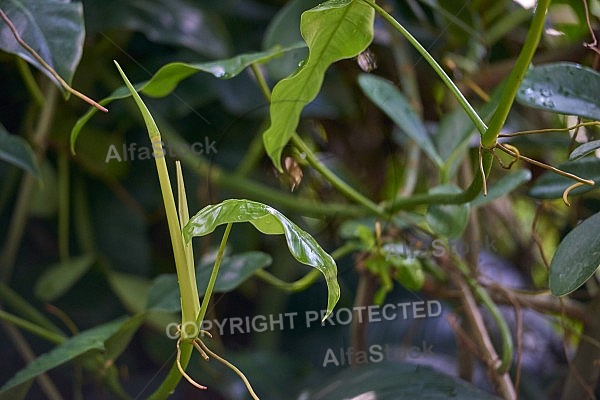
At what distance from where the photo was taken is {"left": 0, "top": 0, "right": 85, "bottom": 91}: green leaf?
370 millimetres

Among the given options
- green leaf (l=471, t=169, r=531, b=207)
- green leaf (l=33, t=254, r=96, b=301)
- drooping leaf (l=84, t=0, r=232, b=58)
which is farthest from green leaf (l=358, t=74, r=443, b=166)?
green leaf (l=33, t=254, r=96, b=301)

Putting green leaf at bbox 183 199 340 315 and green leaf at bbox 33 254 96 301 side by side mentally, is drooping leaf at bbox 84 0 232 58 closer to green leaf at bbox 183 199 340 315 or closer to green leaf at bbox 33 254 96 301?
green leaf at bbox 33 254 96 301

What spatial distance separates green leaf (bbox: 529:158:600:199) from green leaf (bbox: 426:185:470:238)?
5 centimetres

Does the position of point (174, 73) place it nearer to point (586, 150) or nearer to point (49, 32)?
point (49, 32)

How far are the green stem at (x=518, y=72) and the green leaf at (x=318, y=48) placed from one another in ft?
0.27

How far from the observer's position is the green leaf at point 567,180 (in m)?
0.39

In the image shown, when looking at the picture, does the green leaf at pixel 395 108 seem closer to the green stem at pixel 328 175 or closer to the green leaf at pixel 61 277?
the green stem at pixel 328 175

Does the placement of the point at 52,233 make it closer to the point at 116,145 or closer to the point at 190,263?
the point at 116,145

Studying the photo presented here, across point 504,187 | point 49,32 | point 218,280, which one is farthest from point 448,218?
point 49,32

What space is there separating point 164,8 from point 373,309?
308 mm

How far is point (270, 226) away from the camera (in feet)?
0.90

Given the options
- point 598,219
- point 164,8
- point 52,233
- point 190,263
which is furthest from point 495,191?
point 52,233

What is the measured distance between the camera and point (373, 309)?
20.0 inches

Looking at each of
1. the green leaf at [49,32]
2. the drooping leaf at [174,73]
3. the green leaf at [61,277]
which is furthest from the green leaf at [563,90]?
the green leaf at [61,277]
